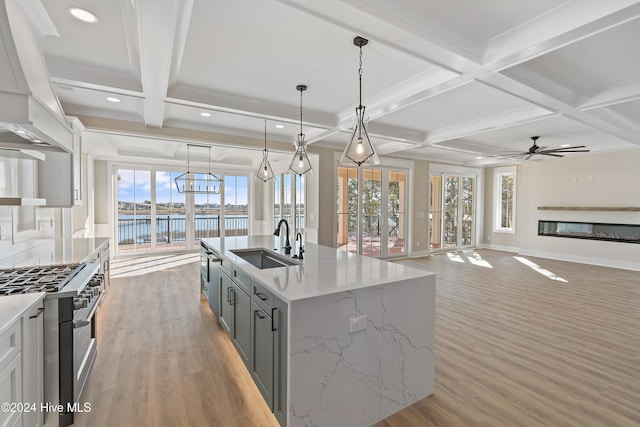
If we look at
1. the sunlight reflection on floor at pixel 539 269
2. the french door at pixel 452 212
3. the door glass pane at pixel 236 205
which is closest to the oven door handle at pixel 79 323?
the sunlight reflection on floor at pixel 539 269

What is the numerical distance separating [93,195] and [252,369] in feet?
21.8

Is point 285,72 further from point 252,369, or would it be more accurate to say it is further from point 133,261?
point 133,261

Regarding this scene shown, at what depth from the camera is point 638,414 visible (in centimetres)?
190

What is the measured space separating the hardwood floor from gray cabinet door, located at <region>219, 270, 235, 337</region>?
0.23 meters

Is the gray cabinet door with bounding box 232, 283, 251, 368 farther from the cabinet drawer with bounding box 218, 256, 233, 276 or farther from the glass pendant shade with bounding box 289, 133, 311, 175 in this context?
the glass pendant shade with bounding box 289, 133, 311, 175

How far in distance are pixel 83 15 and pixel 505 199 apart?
32.4 ft

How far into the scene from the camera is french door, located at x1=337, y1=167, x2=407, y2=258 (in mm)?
Result: 6602

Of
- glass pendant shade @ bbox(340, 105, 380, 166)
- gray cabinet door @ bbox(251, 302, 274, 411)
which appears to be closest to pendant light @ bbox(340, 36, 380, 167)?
glass pendant shade @ bbox(340, 105, 380, 166)

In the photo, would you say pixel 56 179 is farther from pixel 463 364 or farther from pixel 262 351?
pixel 463 364

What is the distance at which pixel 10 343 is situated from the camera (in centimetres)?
138

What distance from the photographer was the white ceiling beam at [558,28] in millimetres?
1876

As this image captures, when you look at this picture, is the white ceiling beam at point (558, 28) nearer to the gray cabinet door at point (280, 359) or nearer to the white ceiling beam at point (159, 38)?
the white ceiling beam at point (159, 38)

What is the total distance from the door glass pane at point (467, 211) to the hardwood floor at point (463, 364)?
14.2 feet

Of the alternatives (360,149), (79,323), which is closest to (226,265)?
(79,323)
